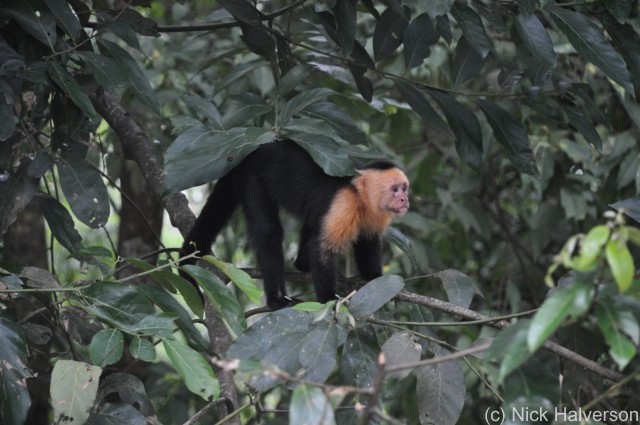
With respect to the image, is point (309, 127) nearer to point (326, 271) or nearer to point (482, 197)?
point (326, 271)

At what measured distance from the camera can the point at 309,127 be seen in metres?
2.78

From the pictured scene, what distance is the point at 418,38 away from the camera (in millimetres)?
3180

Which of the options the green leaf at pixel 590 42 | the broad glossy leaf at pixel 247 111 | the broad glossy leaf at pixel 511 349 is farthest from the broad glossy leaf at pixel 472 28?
the broad glossy leaf at pixel 511 349

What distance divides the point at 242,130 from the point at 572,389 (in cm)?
136

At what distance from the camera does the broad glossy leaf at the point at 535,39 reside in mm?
2775

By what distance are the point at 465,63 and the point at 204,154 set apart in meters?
1.22

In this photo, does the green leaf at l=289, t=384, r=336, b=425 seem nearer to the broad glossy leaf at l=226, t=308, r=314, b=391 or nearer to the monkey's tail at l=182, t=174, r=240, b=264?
the broad glossy leaf at l=226, t=308, r=314, b=391

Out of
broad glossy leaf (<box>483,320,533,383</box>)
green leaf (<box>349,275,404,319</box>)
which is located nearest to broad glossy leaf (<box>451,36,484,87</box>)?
green leaf (<box>349,275,404,319</box>)

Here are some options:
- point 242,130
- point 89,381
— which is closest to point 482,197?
point 242,130

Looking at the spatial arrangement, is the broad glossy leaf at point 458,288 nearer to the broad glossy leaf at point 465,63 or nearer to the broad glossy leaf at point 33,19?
the broad glossy leaf at point 465,63

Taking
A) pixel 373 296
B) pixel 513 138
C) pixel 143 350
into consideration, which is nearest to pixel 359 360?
pixel 373 296

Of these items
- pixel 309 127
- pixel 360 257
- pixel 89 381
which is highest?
pixel 309 127

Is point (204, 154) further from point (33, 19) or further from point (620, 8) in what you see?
point (620, 8)

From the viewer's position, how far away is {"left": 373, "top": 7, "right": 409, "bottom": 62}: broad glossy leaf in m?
3.24
